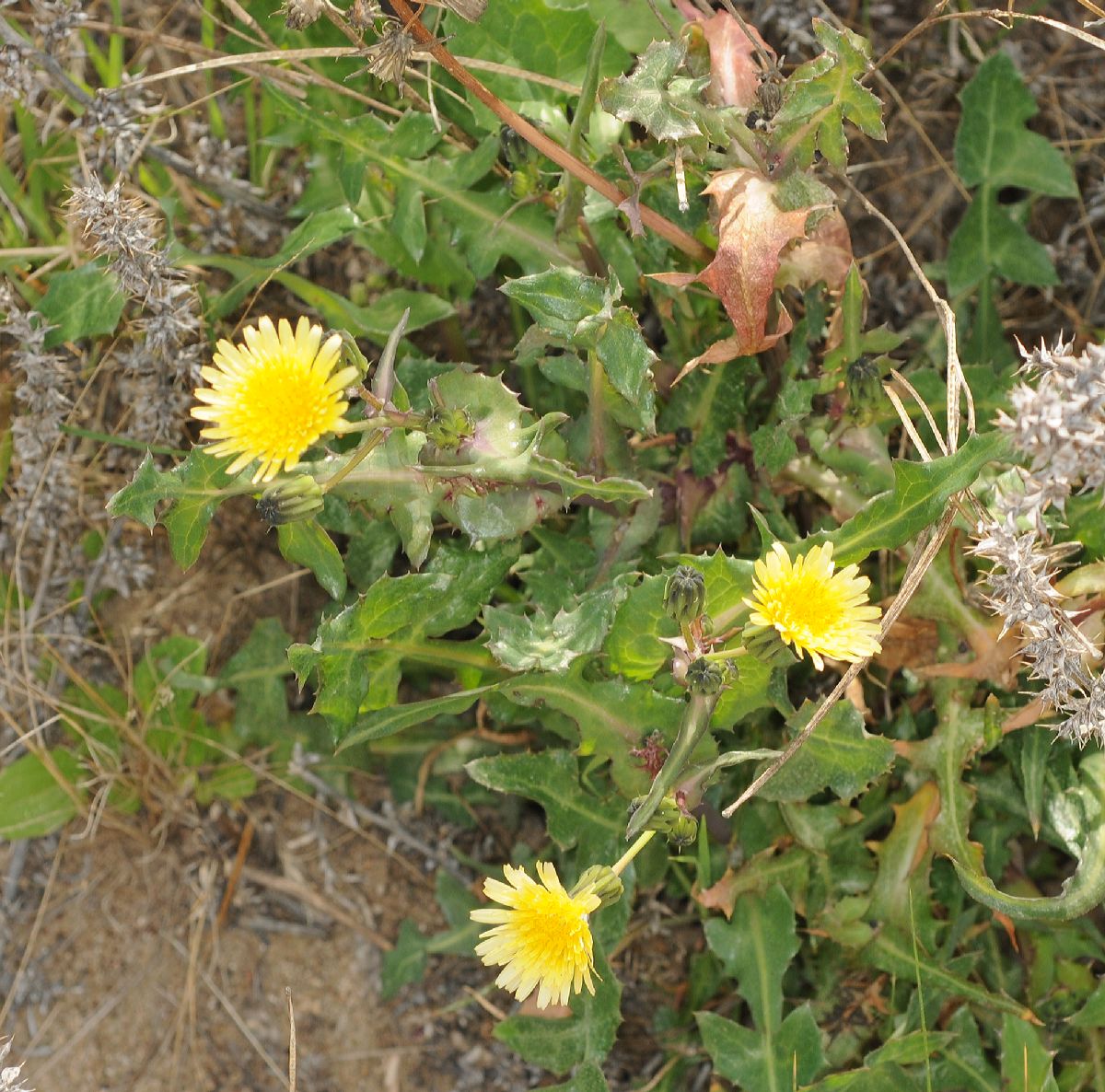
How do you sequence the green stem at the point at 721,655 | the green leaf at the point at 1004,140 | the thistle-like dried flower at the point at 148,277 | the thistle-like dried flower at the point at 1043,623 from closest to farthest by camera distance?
the thistle-like dried flower at the point at 1043,623 < the green stem at the point at 721,655 < the thistle-like dried flower at the point at 148,277 < the green leaf at the point at 1004,140

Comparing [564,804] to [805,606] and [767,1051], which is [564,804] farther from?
[805,606]

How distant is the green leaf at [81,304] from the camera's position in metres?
2.75

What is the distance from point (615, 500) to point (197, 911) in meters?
1.65

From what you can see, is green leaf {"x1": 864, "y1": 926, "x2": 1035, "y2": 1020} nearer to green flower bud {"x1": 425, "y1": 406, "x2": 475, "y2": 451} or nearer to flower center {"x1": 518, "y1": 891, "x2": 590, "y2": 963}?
flower center {"x1": 518, "y1": 891, "x2": 590, "y2": 963}

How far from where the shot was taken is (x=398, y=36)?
216cm

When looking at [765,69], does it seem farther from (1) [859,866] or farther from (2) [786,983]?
(2) [786,983]

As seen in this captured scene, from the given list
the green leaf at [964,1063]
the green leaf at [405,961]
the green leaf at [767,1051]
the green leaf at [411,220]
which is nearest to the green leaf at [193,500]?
the green leaf at [411,220]


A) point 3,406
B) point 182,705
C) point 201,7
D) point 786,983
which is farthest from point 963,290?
point 3,406

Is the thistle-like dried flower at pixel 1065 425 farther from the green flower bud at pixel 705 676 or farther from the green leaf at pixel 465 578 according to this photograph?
the green leaf at pixel 465 578

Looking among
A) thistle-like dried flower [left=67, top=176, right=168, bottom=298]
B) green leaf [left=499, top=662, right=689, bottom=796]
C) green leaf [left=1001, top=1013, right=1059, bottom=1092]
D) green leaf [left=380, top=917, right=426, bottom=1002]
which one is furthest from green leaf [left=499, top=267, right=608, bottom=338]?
green leaf [left=1001, top=1013, right=1059, bottom=1092]

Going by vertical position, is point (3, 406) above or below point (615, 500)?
below

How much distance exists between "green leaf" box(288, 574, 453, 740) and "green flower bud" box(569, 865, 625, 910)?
0.71 metres

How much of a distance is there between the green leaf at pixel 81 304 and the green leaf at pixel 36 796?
44.9 inches

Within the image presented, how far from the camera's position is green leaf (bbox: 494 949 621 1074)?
8.70ft
